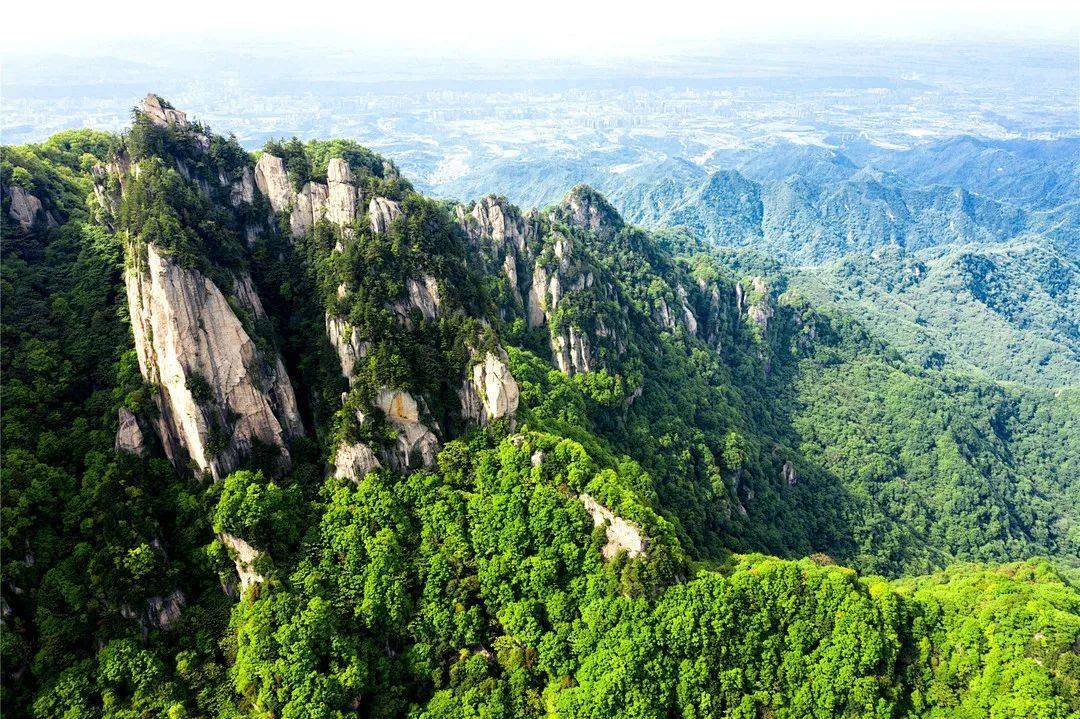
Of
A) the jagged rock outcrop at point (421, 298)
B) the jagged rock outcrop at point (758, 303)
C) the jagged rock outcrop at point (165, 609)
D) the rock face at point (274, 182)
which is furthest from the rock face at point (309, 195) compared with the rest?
the jagged rock outcrop at point (758, 303)

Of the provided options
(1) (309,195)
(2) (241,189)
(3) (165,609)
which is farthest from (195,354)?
(2) (241,189)

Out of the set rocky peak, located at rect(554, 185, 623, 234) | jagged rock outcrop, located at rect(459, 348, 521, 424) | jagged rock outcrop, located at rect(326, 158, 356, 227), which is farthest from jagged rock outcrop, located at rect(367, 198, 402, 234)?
rocky peak, located at rect(554, 185, 623, 234)

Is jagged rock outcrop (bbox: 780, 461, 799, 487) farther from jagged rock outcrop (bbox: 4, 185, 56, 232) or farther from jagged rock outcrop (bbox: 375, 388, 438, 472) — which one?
jagged rock outcrop (bbox: 4, 185, 56, 232)

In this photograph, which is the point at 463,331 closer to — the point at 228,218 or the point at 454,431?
the point at 454,431

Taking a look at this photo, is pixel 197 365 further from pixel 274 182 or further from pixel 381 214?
pixel 274 182

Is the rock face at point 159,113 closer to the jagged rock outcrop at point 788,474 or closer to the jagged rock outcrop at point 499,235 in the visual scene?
the jagged rock outcrop at point 499,235

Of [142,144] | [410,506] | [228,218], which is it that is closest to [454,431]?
[410,506]
